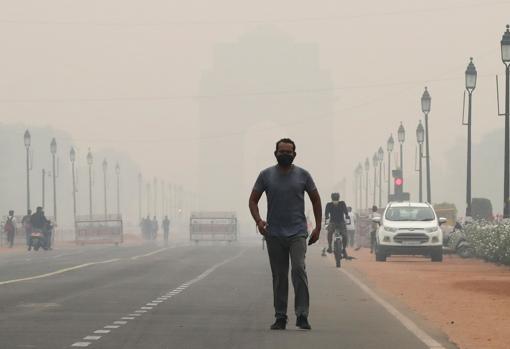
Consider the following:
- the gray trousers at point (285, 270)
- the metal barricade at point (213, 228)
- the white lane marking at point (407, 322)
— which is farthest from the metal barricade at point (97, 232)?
the gray trousers at point (285, 270)

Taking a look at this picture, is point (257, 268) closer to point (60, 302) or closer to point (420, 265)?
point (420, 265)

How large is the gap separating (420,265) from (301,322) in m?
24.6

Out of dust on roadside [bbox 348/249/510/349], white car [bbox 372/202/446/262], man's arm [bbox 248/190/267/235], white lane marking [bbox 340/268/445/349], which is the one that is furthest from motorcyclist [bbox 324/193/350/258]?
man's arm [bbox 248/190/267/235]

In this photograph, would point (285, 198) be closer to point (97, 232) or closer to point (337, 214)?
point (337, 214)

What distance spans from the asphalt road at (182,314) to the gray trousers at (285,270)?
1.09ft

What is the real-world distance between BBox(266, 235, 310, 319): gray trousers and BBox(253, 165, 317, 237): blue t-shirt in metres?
0.11

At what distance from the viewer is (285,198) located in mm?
16141

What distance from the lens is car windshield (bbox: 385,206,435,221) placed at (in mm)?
43844

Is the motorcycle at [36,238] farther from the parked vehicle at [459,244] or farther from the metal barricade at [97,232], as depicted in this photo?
the parked vehicle at [459,244]

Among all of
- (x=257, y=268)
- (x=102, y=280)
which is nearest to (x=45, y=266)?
(x=257, y=268)

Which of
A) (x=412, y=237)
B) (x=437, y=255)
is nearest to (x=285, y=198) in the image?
(x=412, y=237)

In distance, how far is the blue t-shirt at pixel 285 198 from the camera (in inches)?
635

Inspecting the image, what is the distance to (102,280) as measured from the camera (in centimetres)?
2833

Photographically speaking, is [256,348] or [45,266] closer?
[256,348]
